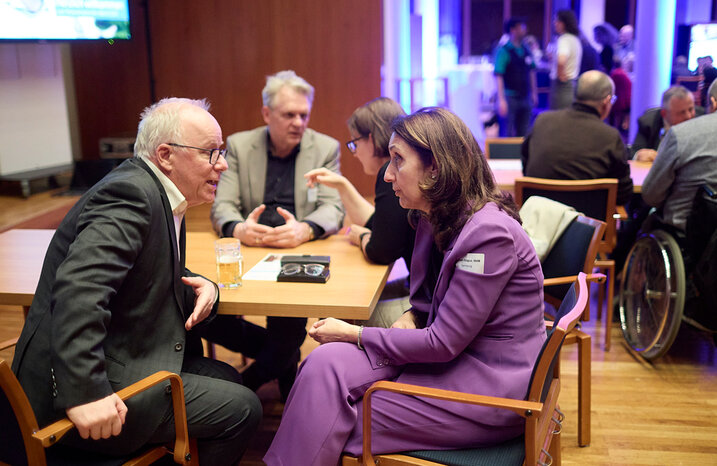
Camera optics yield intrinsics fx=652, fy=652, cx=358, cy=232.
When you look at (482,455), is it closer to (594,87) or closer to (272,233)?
(272,233)

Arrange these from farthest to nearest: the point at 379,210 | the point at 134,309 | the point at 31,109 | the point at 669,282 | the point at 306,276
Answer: the point at 31,109 → the point at 669,282 → the point at 379,210 → the point at 306,276 → the point at 134,309

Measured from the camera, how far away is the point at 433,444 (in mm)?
1642

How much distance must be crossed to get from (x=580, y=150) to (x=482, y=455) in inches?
90.2

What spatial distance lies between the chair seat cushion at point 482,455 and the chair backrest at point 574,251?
0.94m

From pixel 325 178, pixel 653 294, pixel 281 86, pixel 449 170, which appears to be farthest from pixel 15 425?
pixel 653 294

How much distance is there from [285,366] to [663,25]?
6.05 m

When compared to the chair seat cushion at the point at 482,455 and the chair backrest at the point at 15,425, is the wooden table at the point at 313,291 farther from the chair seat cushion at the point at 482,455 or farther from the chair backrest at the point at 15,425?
the chair backrest at the point at 15,425

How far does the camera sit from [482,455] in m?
1.60

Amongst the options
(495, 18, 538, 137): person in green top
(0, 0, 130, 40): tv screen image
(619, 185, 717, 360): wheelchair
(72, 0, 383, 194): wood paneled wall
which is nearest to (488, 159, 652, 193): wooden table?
(619, 185, 717, 360): wheelchair

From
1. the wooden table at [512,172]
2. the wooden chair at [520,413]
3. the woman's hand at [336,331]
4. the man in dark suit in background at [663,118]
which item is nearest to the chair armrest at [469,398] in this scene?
the wooden chair at [520,413]

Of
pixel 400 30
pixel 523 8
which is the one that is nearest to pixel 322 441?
pixel 400 30

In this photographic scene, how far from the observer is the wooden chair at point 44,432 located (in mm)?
1392

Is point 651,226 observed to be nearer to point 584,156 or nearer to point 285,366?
point 584,156

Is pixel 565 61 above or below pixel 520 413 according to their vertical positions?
above
